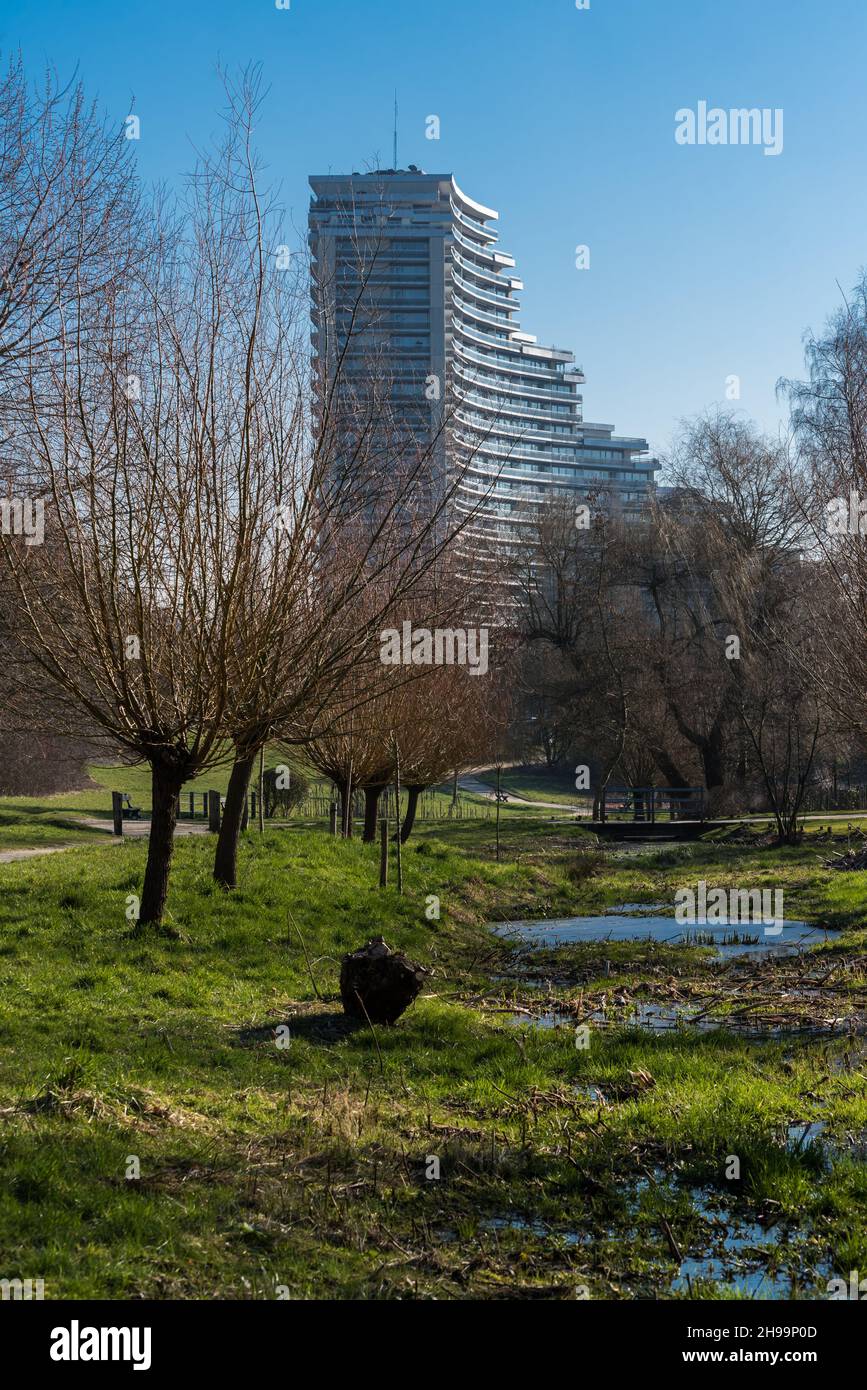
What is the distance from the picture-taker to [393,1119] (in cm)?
800

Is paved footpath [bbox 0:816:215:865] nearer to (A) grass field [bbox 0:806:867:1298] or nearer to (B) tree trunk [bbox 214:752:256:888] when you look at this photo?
(B) tree trunk [bbox 214:752:256:888]

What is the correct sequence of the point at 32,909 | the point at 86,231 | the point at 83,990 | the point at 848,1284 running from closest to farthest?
the point at 848,1284 → the point at 83,990 → the point at 86,231 → the point at 32,909

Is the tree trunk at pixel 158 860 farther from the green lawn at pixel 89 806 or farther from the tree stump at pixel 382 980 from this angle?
the tree stump at pixel 382 980

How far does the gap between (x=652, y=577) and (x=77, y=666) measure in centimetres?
3161

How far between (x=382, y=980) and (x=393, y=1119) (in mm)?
2791

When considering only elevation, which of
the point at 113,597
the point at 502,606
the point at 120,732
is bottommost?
the point at 120,732

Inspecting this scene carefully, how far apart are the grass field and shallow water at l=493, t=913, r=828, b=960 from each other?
1211 mm

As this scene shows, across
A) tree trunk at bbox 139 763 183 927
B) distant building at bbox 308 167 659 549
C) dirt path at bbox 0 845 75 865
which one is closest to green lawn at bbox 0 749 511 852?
dirt path at bbox 0 845 75 865

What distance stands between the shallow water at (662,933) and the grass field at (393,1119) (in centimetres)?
121

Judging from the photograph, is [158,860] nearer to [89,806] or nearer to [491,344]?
[89,806]

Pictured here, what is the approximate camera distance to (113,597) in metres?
11.3

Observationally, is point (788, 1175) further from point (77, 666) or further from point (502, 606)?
point (502, 606)
